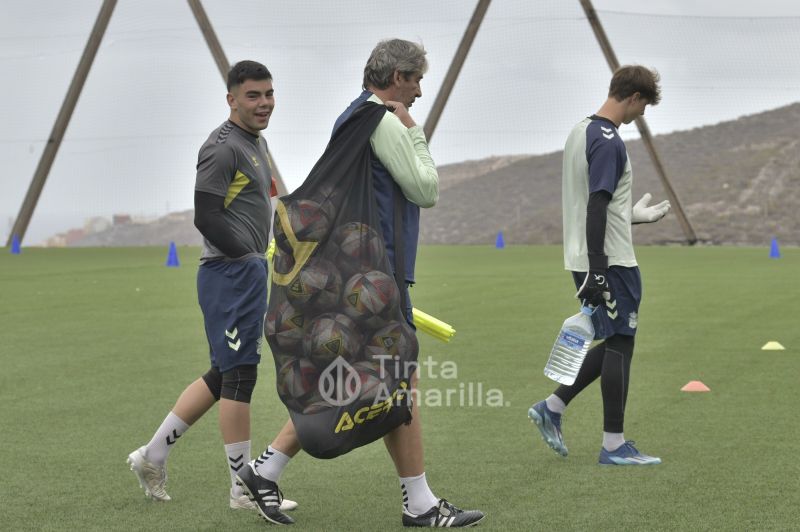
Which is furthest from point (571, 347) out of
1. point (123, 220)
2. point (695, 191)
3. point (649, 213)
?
point (695, 191)

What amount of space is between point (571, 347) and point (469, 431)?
2.78 ft

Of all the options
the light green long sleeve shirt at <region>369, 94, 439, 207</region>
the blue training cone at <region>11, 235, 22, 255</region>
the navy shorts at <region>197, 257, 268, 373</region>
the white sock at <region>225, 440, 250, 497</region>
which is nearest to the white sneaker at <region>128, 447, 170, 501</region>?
the white sock at <region>225, 440, 250, 497</region>

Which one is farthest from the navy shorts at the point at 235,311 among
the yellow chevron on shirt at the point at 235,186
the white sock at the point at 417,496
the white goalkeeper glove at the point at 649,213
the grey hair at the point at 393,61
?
the white goalkeeper glove at the point at 649,213

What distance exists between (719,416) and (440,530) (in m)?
2.78

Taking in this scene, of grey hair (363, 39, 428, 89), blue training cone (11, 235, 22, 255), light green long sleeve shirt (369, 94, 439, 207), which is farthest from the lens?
blue training cone (11, 235, 22, 255)

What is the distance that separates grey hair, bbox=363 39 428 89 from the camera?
4.52m

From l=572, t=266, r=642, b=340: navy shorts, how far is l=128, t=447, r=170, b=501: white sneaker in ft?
6.74

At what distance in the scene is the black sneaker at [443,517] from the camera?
4.71 metres

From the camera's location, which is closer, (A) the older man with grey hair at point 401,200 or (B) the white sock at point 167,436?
(A) the older man with grey hair at point 401,200

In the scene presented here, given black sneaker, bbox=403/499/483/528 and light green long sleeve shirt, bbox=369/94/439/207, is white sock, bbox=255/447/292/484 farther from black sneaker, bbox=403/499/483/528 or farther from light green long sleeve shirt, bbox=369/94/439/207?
light green long sleeve shirt, bbox=369/94/439/207

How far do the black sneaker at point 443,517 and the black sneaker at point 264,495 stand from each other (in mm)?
446

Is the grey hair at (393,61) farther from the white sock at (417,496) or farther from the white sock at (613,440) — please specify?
the white sock at (613,440)

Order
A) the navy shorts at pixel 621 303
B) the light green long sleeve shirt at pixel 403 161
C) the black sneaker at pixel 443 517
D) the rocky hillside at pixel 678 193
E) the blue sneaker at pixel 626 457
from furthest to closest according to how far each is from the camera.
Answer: the rocky hillside at pixel 678 193, the navy shorts at pixel 621 303, the blue sneaker at pixel 626 457, the black sneaker at pixel 443 517, the light green long sleeve shirt at pixel 403 161

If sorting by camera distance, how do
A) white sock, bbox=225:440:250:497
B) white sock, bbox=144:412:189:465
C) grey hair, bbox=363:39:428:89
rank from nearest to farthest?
grey hair, bbox=363:39:428:89, white sock, bbox=225:440:250:497, white sock, bbox=144:412:189:465
